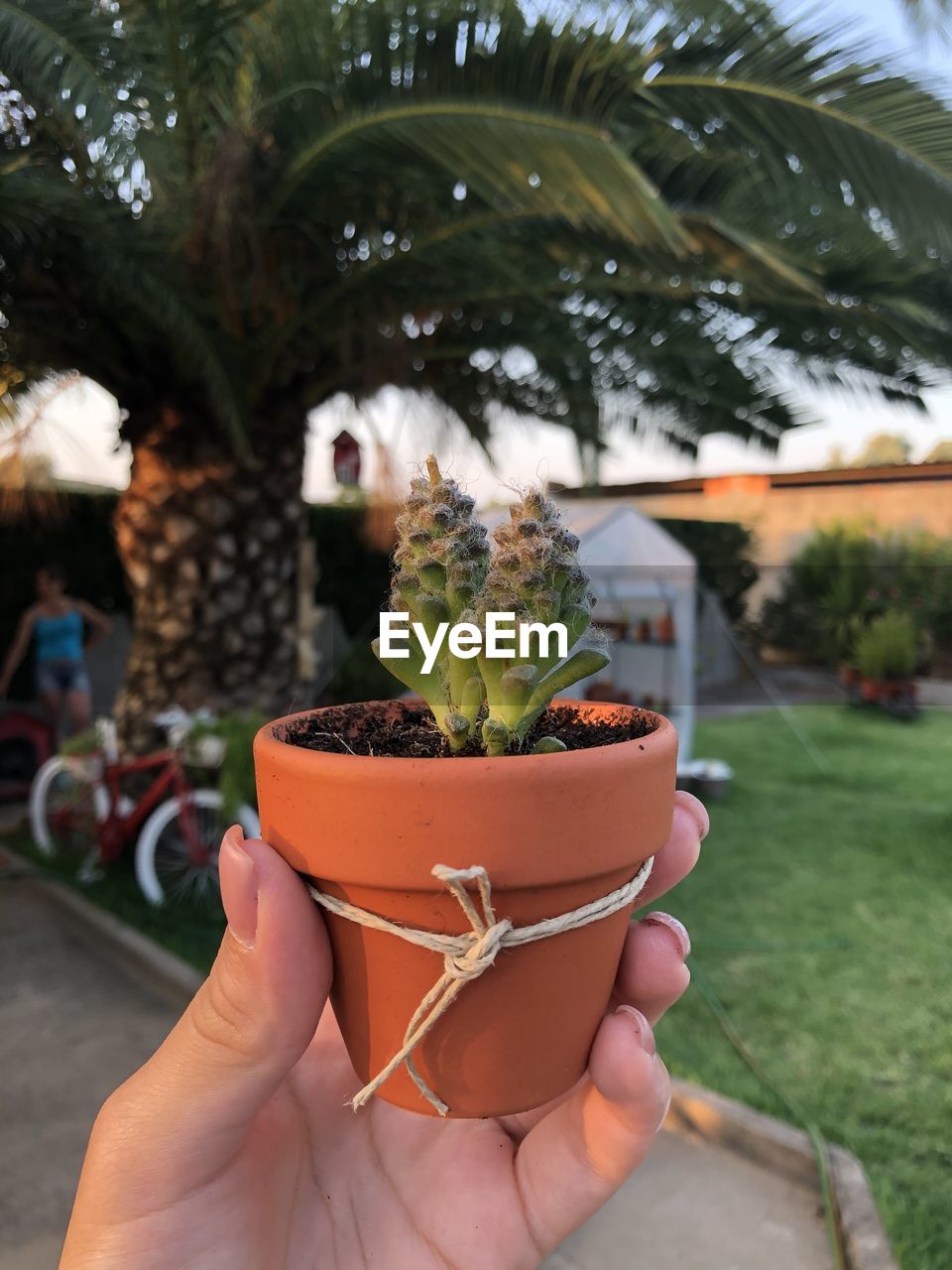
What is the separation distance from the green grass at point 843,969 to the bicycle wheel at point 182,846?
1938 mm

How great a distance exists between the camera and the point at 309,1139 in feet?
3.46

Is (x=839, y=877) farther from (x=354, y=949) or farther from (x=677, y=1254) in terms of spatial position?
(x=354, y=949)

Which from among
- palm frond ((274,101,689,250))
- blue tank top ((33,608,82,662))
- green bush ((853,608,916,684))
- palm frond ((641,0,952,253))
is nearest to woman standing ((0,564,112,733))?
blue tank top ((33,608,82,662))

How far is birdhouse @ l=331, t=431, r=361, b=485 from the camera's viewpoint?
13.5 ft

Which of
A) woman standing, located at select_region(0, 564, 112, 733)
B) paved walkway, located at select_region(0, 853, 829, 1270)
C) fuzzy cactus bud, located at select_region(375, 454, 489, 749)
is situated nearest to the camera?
fuzzy cactus bud, located at select_region(375, 454, 489, 749)

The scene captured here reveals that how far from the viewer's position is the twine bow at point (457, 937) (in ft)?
2.37

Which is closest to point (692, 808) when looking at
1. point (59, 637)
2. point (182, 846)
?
point (182, 846)

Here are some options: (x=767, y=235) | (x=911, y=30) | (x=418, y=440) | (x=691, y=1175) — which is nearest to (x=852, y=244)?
(x=767, y=235)

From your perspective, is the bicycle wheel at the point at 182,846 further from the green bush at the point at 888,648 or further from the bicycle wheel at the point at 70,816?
the green bush at the point at 888,648

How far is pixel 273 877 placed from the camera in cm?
78

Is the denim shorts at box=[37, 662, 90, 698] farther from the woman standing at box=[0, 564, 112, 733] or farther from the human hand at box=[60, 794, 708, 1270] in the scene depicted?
the human hand at box=[60, 794, 708, 1270]

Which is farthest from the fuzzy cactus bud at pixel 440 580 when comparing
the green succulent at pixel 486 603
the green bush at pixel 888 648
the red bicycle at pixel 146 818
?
the green bush at pixel 888 648

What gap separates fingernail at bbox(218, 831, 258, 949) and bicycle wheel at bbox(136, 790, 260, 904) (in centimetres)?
269

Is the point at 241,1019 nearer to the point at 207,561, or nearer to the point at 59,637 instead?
the point at 207,561
